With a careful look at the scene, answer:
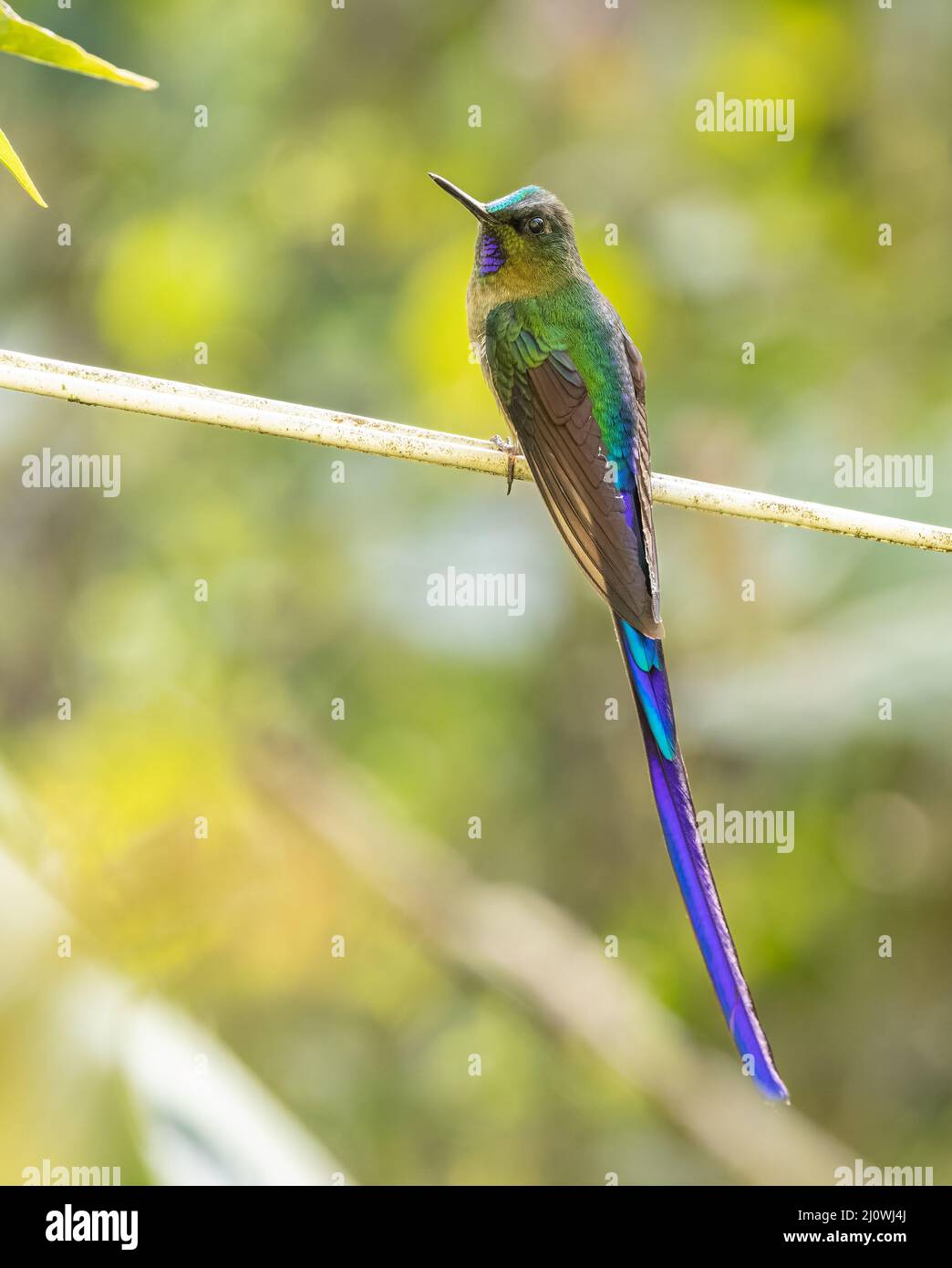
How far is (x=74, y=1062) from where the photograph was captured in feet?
8.66

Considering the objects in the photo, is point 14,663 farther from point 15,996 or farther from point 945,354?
point 945,354

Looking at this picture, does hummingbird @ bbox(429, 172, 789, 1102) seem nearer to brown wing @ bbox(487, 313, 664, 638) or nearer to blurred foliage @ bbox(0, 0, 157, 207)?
brown wing @ bbox(487, 313, 664, 638)

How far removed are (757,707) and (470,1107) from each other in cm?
176

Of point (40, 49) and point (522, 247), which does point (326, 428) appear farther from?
point (522, 247)

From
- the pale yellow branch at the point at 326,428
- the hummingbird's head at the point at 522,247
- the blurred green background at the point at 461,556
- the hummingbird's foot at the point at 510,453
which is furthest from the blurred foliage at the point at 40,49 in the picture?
the blurred green background at the point at 461,556

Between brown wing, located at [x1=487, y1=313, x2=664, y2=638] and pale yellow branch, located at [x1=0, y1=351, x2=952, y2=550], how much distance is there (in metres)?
0.24

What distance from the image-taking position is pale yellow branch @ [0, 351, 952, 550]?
86.9 inches

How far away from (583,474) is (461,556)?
1.35 meters

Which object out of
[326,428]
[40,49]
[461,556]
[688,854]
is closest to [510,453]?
[326,428]

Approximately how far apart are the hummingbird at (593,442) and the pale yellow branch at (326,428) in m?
0.30

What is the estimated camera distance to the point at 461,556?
4.39 metres

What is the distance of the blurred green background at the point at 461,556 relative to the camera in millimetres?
4262

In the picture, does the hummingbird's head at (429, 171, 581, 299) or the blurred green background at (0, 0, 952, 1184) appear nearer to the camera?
the hummingbird's head at (429, 171, 581, 299)

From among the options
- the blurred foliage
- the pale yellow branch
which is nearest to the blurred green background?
the pale yellow branch
